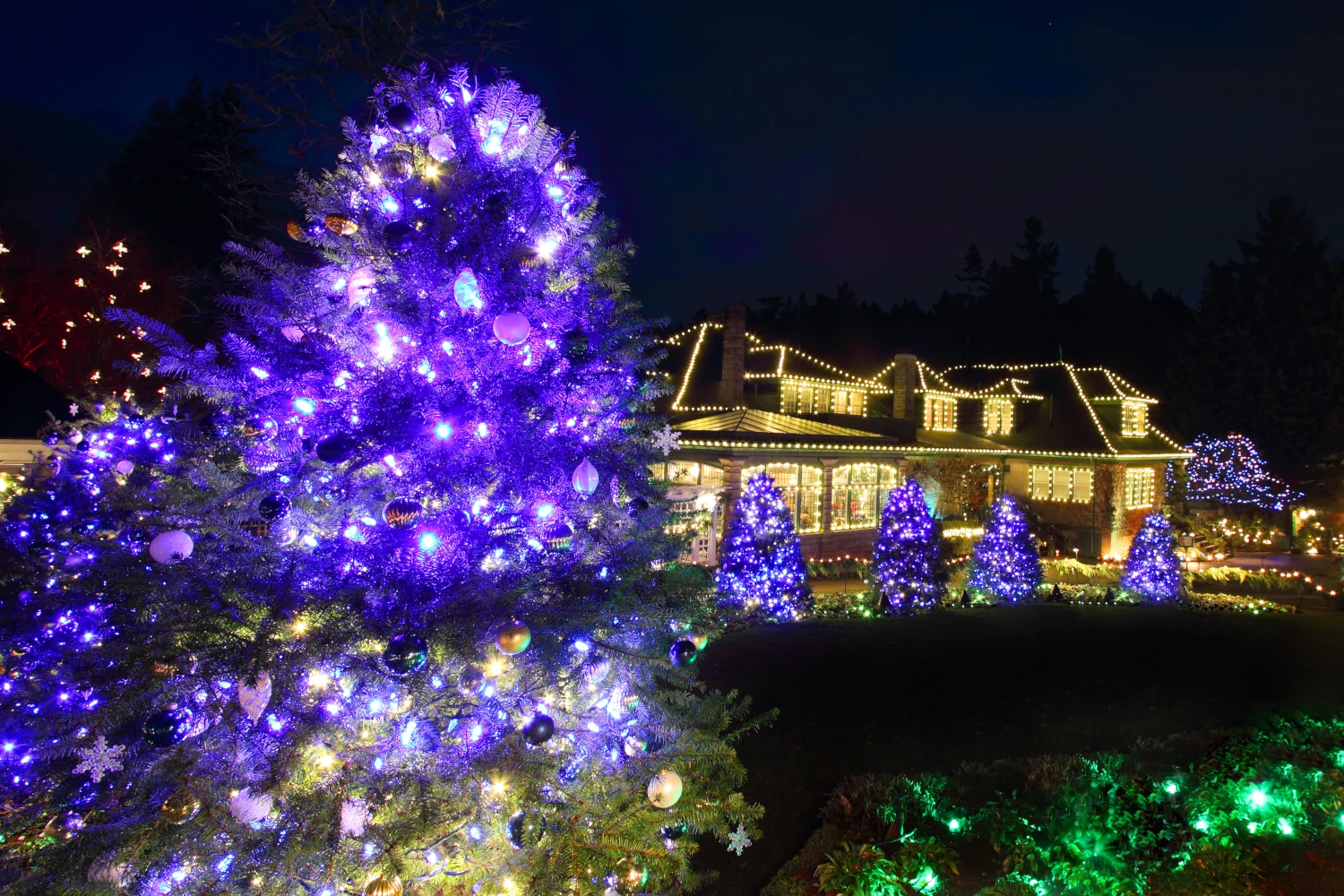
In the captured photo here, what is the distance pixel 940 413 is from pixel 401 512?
Result: 27144 mm

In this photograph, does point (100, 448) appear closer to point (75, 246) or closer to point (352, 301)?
point (352, 301)

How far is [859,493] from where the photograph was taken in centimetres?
2098

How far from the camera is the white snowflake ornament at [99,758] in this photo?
2.74 metres

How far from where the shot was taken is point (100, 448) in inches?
227

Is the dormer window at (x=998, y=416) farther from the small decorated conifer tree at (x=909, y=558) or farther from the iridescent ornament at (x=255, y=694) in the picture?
the iridescent ornament at (x=255, y=694)

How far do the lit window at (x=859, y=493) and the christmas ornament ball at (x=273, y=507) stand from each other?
17.4 meters

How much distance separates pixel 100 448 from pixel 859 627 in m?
10.2

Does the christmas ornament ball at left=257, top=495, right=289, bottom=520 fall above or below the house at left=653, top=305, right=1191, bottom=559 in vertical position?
below

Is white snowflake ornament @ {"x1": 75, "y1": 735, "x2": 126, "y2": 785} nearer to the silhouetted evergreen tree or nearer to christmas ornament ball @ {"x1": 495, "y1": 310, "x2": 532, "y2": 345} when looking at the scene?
christmas ornament ball @ {"x1": 495, "y1": 310, "x2": 532, "y2": 345}

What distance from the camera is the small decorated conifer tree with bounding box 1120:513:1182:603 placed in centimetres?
1617

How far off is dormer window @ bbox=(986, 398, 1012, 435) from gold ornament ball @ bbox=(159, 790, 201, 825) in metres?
30.0

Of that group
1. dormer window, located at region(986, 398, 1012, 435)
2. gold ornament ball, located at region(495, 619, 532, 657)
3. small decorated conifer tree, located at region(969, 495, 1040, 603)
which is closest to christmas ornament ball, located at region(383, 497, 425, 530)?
gold ornament ball, located at region(495, 619, 532, 657)

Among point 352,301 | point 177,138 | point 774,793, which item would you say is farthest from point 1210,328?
point 177,138

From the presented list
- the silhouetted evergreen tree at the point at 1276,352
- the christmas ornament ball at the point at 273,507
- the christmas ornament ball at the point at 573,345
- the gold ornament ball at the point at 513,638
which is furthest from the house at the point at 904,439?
the christmas ornament ball at the point at 273,507
